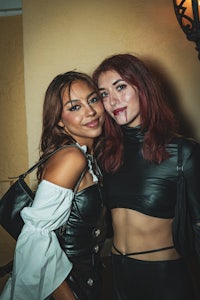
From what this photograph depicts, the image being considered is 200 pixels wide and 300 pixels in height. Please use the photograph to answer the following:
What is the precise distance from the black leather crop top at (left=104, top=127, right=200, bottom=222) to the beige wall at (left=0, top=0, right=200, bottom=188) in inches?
43.0

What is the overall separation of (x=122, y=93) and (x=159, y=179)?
0.56 metres

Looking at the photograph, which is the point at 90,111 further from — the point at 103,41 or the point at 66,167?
the point at 103,41

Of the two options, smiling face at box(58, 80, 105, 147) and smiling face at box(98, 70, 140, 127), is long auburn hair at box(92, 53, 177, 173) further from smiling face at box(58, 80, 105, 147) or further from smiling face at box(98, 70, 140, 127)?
smiling face at box(58, 80, 105, 147)

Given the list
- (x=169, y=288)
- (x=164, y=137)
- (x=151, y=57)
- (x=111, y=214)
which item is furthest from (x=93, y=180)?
(x=151, y=57)

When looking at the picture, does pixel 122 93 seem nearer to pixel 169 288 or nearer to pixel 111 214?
pixel 111 214

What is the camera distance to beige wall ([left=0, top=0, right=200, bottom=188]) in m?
2.55

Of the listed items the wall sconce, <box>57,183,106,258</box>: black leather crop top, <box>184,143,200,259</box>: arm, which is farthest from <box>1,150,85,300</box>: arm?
the wall sconce

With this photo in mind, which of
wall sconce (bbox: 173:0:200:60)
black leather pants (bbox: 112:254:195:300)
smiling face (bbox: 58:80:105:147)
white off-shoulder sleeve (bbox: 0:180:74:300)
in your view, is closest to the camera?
white off-shoulder sleeve (bbox: 0:180:74:300)

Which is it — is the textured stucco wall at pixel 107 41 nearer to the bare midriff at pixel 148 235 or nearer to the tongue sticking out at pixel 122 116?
the tongue sticking out at pixel 122 116

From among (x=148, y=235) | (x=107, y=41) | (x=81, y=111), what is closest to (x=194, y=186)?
(x=148, y=235)

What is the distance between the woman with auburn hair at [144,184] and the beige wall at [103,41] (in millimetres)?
828

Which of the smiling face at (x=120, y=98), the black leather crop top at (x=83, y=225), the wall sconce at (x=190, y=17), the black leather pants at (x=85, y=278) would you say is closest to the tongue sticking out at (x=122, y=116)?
the smiling face at (x=120, y=98)

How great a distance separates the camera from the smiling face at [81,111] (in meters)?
1.69

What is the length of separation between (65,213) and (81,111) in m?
0.62
